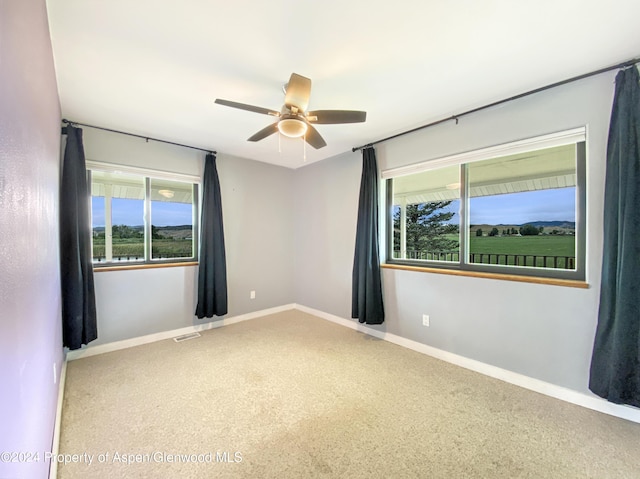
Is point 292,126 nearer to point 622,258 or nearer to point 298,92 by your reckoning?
point 298,92

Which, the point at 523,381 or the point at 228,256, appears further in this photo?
the point at 228,256

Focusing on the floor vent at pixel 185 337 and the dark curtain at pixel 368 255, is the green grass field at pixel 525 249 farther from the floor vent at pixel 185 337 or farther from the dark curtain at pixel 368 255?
the floor vent at pixel 185 337

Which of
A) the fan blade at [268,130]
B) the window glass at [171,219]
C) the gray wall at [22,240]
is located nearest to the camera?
the gray wall at [22,240]

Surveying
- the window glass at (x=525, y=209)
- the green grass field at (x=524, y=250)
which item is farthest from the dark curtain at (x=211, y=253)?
the window glass at (x=525, y=209)

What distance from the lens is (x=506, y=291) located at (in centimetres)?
244

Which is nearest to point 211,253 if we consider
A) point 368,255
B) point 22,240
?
point 368,255

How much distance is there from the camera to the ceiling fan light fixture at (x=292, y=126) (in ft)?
6.71

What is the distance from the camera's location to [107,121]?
280cm

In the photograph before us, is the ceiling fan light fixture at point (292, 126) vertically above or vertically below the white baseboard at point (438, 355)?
above

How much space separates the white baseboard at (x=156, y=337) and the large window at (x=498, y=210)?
7.36 feet

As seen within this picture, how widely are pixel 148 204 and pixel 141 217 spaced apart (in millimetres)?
180

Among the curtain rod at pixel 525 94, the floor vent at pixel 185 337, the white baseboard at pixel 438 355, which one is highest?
the curtain rod at pixel 525 94

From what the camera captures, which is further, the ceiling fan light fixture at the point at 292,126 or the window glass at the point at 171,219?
the window glass at the point at 171,219

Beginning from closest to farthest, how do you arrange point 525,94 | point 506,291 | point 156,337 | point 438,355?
point 525,94, point 506,291, point 438,355, point 156,337
